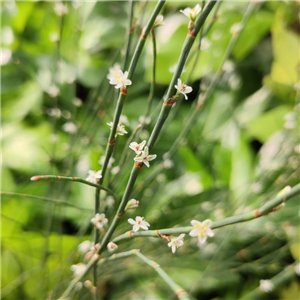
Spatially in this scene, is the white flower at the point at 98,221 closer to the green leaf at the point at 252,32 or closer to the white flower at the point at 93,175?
the white flower at the point at 93,175

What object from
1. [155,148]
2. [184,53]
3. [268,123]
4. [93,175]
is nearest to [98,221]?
[93,175]

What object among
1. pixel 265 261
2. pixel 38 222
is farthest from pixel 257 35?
pixel 38 222

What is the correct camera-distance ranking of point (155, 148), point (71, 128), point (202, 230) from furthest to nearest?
point (155, 148), point (71, 128), point (202, 230)

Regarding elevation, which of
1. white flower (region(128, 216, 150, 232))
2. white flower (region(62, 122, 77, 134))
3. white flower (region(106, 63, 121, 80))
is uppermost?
white flower (region(62, 122, 77, 134))

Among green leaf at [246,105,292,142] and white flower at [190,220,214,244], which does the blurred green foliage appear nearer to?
green leaf at [246,105,292,142]

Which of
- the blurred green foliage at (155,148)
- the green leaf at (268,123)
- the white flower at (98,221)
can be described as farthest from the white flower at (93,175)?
the green leaf at (268,123)

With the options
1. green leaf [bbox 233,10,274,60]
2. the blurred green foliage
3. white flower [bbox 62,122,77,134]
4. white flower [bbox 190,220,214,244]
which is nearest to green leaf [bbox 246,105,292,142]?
the blurred green foliage

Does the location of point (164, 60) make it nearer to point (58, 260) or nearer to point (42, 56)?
point (42, 56)

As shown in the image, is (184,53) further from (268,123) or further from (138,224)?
(268,123)
